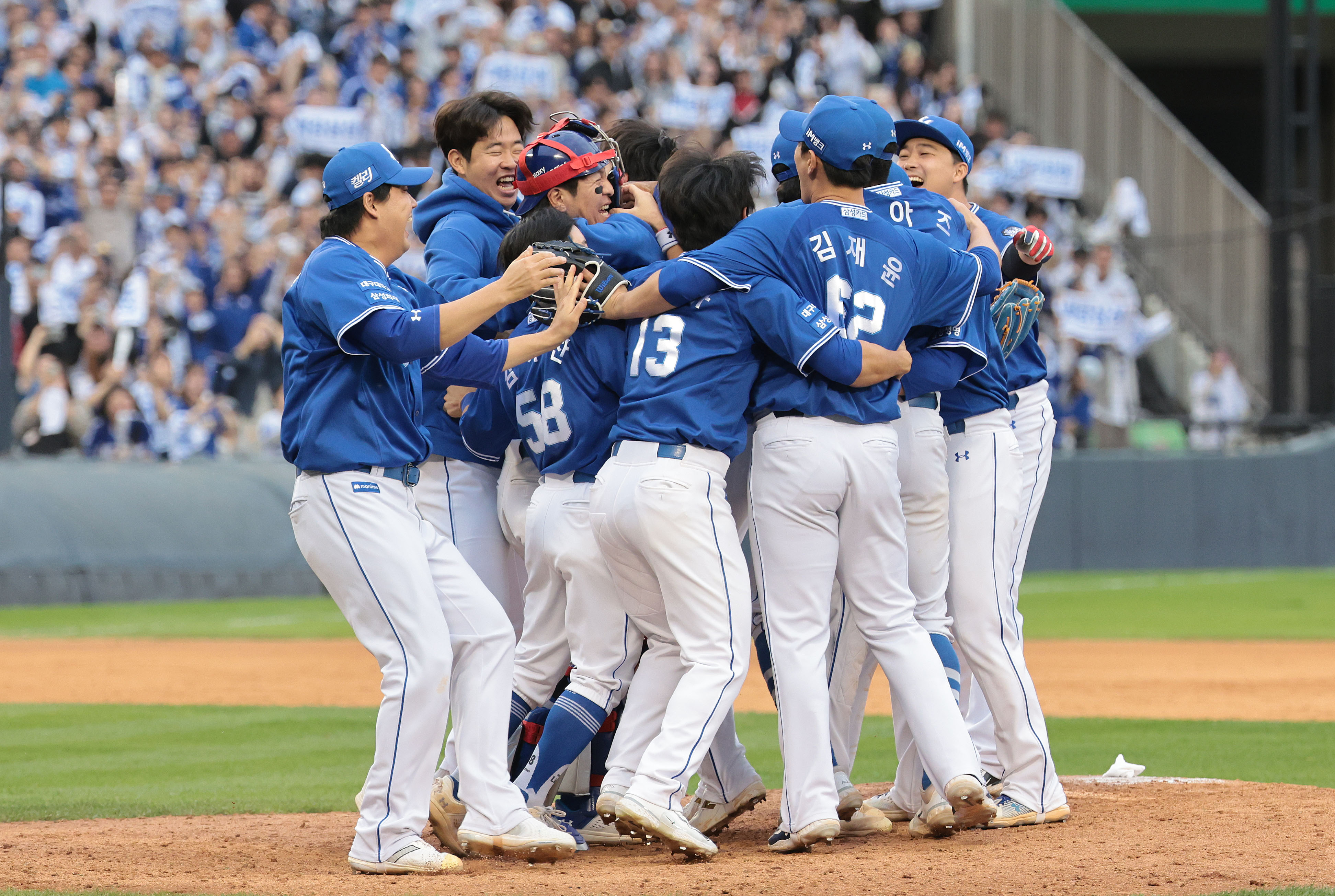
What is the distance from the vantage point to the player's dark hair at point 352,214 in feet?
16.6

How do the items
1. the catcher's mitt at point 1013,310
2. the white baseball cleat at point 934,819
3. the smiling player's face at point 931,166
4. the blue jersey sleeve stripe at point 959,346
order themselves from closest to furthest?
A: the white baseball cleat at point 934,819 → the blue jersey sleeve stripe at point 959,346 → the catcher's mitt at point 1013,310 → the smiling player's face at point 931,166

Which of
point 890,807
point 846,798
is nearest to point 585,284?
point 846,798

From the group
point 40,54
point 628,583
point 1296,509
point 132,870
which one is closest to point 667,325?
point 628,583

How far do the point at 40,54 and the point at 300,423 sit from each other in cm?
1355

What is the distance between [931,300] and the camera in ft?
17.1

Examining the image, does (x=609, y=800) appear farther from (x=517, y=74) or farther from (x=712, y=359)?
(x=517, y=74)

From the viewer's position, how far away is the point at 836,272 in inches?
200

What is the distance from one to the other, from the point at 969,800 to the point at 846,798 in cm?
59

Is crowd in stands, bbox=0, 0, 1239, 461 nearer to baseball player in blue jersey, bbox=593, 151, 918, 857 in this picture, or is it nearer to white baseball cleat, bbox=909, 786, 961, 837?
baseball player in blue jersey, bbox=593, 151, 918, 857

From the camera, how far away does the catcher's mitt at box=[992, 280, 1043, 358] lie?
18.9ft

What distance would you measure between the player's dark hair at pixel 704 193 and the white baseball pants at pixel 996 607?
1116 mm

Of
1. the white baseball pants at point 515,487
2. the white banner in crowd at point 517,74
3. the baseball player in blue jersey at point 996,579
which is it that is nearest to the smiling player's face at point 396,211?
the white baseball pants at point 515,487

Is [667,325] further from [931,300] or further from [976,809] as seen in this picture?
[976,809]

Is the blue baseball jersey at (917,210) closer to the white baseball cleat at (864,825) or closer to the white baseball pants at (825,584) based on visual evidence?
the white baseball pants at (825,584)
